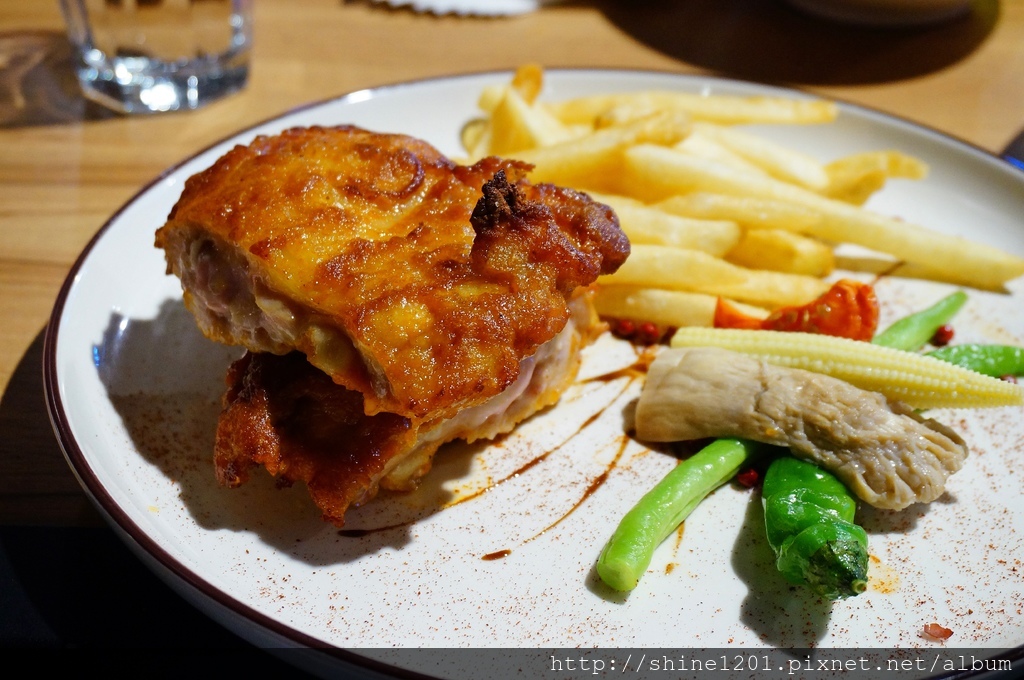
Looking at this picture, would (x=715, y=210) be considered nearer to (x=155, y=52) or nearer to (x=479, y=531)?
(x=479, y=531)

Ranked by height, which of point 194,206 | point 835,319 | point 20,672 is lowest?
point 20,672

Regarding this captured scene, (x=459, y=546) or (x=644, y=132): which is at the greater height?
(x=644, y=132)

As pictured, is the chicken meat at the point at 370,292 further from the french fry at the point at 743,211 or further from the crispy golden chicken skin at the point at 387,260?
the french fry at the point at 743,211

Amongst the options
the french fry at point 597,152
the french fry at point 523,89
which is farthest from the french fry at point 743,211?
the french fry at point 523,89

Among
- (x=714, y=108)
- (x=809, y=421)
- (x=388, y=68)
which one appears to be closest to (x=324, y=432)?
(x=809, y=421)

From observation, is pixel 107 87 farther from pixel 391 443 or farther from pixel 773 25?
pixel 773 25

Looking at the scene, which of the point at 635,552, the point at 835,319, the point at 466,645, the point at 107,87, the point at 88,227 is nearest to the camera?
the point at 466,645

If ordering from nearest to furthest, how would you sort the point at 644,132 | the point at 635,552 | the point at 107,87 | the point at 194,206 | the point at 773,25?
the point at 635,552 < the point at 194,206 < the point at 644,132 < the point at 107,87 < the point at 773,25

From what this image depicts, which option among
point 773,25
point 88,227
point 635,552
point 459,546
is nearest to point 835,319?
point 635,552
